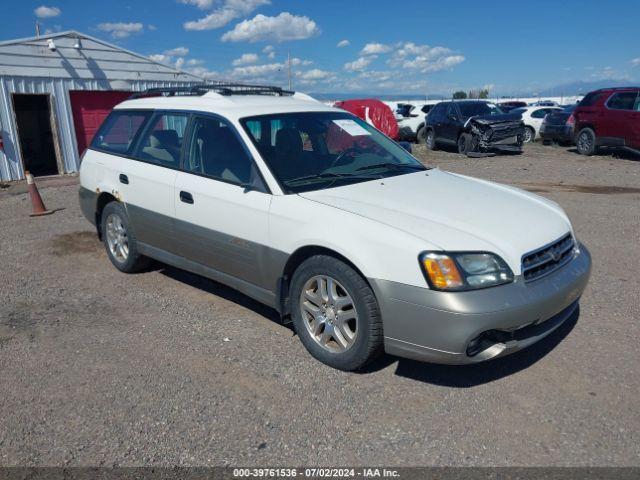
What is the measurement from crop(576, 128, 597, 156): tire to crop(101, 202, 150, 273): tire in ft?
45.6

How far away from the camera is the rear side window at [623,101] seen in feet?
46.0

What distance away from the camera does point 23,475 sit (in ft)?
8.88

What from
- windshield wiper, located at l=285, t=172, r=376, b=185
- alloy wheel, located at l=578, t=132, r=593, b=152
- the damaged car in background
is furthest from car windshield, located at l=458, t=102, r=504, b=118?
windshield wiper, located at l=285, t=172, r=376, b=185

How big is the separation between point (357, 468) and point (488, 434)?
0.76 metres

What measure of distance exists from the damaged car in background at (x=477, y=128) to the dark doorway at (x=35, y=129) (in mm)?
12089

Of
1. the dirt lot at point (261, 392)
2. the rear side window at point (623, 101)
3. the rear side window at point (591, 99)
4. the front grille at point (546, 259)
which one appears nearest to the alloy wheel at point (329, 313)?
the dirt lot at point (261, 392)

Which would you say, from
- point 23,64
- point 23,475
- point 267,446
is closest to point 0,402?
point 23,475

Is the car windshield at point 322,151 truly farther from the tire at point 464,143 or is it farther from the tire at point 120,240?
the tire at point 464,143

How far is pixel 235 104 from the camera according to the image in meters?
4.43

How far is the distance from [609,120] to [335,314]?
1393cm

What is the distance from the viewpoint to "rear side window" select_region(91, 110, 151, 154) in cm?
532

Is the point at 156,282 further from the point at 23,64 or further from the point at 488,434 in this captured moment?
the point at 23,64

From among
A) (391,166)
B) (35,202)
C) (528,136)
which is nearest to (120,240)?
(391,166)

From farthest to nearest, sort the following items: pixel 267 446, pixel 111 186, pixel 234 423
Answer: pixel 111 186
pixel 234 423
pixel 267 446
